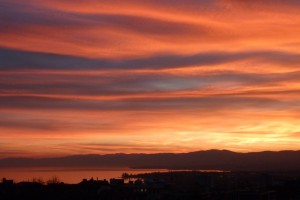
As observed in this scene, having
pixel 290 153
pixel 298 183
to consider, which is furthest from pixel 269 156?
pixel 298 183

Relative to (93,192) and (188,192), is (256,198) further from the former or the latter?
(93,192)

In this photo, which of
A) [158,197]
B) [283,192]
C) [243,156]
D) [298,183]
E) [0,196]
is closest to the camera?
[0,196]

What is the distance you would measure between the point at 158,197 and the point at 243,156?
432 ft

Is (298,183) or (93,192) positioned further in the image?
(298,183)

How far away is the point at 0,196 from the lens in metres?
39.9

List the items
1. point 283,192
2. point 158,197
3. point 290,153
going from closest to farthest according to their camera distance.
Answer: point 158,197
point 283,192
point 290,153

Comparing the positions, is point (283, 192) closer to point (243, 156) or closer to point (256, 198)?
point (256, 198)

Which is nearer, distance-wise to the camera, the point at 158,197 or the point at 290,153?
the point at 158,197

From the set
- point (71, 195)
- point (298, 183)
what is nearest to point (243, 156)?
point (298, 183)

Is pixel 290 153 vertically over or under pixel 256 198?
over

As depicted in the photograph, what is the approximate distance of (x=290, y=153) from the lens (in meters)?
155

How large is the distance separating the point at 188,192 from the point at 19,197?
12.8 metres

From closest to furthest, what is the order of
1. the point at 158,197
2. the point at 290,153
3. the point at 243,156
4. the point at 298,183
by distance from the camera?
the point at 158,197, the point at 298,183, the point at 290,153, the point at 243,156

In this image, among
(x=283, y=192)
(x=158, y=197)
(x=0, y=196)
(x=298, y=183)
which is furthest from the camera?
(x=298, y=183)
